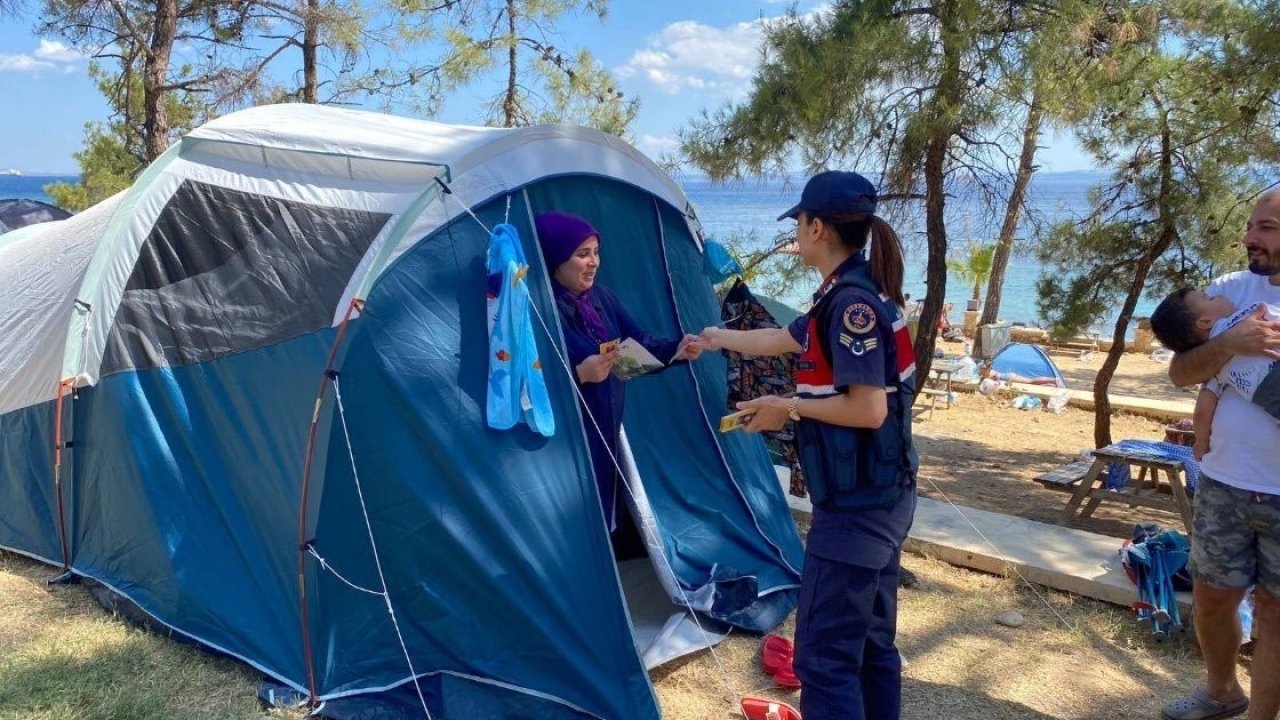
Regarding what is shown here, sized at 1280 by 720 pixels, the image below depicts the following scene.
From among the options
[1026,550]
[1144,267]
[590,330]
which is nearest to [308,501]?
[590,330]

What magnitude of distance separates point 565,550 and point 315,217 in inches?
61.2

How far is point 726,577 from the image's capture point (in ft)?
13.3

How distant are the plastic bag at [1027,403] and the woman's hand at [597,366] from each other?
8.09m

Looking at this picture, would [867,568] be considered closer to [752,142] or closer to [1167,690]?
[1167,690]

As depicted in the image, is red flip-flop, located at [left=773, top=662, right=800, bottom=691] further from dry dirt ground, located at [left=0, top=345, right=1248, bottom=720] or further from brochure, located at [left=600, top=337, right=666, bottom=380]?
brochure, located at [left=600, top=337, right=666, bottom=380]

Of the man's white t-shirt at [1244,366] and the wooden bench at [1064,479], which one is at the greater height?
the man's white t-shirt at [1244,366]

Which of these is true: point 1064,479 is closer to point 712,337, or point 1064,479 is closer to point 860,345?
point 712,337

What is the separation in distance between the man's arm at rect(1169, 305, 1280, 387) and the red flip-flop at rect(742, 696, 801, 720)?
5.35 ft

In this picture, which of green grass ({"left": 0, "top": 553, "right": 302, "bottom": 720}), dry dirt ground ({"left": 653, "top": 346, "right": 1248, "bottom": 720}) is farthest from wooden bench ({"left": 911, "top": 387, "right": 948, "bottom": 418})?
green grass ({"left": 0, "top": 553, "right": 302, "bottom": 720})

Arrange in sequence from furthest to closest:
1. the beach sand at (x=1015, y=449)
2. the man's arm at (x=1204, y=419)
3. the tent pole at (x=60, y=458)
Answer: the beach sand at (x=1015, y=449) → the tent pole at (x=60, y=458) → the man's arm at (x=1204, y=419)

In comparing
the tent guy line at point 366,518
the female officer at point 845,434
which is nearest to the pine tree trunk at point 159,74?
the tent guy line at point 366,518

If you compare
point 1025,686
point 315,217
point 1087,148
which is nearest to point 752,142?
point 1087,148

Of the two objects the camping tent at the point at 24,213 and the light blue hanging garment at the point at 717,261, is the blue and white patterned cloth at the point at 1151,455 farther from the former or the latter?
the camping tent at the point at 24,213

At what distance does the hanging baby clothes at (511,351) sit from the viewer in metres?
3.29
